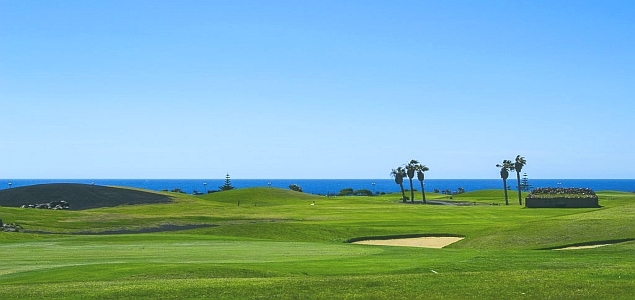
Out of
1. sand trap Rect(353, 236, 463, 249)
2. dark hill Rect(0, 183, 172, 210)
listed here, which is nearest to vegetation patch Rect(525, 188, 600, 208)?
sand trap Rect(353, 236, 463, 249)

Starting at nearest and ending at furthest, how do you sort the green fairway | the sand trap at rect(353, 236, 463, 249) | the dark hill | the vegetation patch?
the green fairway
the sand trap at rect(353, 236, 463, 249)
the vegetation patch
the dark hill

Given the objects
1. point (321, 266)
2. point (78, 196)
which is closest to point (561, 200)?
point (78, 196)

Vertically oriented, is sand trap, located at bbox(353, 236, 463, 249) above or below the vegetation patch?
below

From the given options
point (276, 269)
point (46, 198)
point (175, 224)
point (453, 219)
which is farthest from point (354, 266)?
point (46, 198)

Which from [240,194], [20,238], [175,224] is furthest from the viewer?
[240,194]

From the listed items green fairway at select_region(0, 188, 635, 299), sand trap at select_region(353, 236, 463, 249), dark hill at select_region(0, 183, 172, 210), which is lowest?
sand trap at select_region(353, 236, 463, 249)

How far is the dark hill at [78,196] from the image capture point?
10369 cm

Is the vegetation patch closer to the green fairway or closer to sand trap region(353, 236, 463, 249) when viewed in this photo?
the green fairway

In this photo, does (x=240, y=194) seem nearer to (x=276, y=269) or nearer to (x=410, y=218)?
(x=410, y=218)

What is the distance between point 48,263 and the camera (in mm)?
29234

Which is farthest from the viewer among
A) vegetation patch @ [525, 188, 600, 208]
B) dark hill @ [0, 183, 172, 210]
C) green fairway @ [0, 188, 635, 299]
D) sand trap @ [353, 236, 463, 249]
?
dark hill @ [0, 183, 172, 210]

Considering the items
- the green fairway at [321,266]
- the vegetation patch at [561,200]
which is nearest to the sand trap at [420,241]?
the green fairway at [321,266]

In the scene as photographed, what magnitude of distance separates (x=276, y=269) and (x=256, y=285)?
18.5 ft

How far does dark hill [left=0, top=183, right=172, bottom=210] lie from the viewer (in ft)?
340
